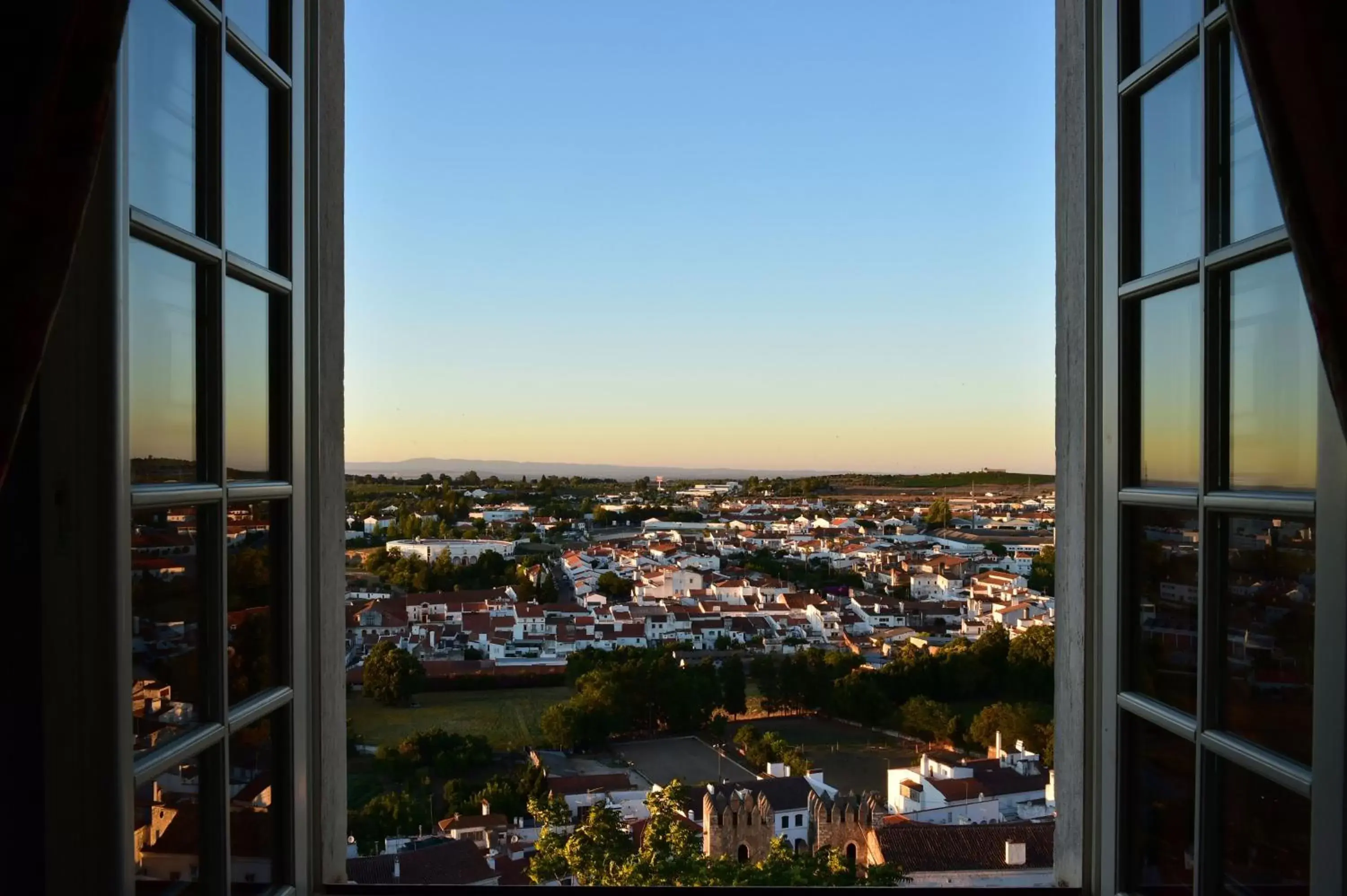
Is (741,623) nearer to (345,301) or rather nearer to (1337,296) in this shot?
(345,301)

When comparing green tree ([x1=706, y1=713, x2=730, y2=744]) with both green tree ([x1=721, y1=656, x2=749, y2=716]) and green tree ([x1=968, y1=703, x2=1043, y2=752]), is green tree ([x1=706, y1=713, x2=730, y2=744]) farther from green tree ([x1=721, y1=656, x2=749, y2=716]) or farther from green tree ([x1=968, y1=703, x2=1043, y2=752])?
green tree ([x1=968, y1=703, x2=1043, y2=752])

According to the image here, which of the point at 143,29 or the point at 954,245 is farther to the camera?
the point at 954,245

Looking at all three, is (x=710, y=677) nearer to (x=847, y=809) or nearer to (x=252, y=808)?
(x=847, y=809)

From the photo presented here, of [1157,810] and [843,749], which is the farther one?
[843,749]

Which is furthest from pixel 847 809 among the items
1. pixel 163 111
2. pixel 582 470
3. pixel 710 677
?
pixel 163 111

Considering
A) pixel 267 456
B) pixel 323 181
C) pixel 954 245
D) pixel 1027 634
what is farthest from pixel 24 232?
pixel 954 245

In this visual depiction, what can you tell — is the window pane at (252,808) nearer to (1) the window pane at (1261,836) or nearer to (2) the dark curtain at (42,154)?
(2) the dark curtain at (42,154)

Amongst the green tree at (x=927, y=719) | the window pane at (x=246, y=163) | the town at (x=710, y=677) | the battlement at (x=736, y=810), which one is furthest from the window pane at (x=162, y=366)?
the green tree at (x=927, y=719)

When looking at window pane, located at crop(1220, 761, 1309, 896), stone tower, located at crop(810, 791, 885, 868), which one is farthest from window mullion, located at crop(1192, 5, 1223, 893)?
stone tower, located at crop(810, 791, 885, 868)
